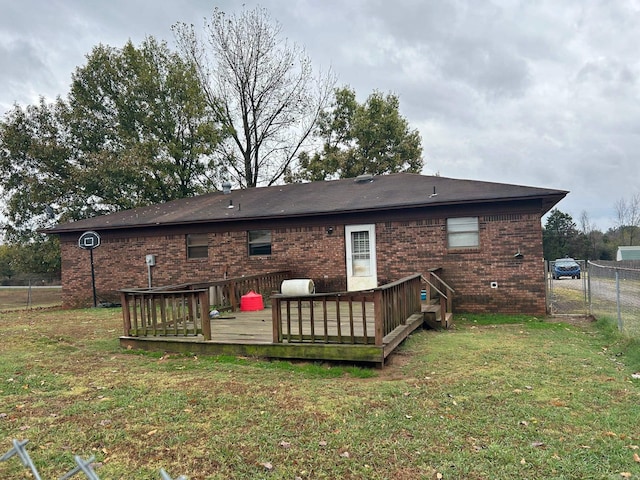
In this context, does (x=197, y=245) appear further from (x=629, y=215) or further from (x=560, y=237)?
(x=629, y=215)

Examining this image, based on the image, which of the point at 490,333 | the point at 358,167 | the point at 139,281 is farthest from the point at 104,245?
the point at 358,167

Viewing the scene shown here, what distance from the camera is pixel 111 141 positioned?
79.7 ft

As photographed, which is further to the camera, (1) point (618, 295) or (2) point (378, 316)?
(1) point (618, 295)

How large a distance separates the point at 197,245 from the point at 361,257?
5.53m

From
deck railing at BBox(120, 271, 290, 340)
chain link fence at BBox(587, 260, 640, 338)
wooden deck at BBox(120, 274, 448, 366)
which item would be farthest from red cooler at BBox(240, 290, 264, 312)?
chain link fence at BBox(587, 260, 640, 338)

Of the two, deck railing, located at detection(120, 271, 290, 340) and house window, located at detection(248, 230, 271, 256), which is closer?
deck railing, located at detection(120, 271, 290, 340)

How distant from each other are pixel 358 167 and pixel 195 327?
21.7 meters

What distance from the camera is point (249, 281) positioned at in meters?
11.0

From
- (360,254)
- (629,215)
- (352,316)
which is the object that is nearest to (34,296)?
(360,254)

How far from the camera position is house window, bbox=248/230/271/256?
12977 mm

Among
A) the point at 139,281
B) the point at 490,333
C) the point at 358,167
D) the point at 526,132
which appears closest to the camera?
the point at 490,333

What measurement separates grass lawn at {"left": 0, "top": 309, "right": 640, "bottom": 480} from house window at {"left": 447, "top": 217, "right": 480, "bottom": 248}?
4459 millimetres

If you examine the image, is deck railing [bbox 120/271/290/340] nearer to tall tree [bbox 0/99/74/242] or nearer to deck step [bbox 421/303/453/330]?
deck step [bbox 421/303/453/330]

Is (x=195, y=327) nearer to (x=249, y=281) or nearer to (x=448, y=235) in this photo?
(x=249, y=281)
